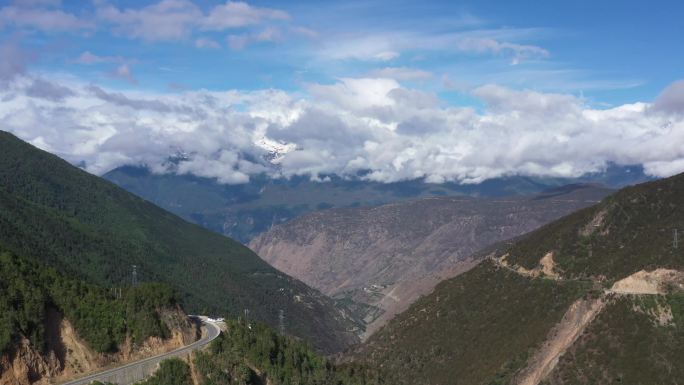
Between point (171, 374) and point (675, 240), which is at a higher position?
point (675, 240)

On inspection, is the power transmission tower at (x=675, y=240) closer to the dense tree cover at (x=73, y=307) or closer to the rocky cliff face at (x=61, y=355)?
the rocky cliff face at (x=61, y=355)

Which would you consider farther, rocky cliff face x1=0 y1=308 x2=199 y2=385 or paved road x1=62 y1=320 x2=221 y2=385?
paved road x1=62 y1=320 x2=221 y2=385

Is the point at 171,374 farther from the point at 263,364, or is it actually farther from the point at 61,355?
the point at 263,364

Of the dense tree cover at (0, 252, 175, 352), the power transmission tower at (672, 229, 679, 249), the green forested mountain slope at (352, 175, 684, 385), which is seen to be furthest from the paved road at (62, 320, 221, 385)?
the power transmission tower at (672, 229, 679, 249)

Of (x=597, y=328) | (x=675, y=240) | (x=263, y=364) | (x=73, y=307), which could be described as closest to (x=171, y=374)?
(x=73, y=307)

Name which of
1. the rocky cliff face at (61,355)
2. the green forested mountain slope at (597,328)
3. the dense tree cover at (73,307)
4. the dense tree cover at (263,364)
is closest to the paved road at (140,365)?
the rocky cliff face at (61,355)

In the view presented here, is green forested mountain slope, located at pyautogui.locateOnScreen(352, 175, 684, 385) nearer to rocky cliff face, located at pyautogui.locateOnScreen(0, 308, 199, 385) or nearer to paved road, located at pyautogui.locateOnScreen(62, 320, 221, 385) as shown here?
paved road, located at pyautogui.locateOnScreen(62, 320, 221, 385)

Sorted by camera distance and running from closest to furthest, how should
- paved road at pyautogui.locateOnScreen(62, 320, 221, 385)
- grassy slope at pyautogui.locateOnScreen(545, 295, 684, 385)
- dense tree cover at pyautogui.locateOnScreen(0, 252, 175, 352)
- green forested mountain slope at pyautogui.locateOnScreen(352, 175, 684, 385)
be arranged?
1. dense tree cover at pyautogui.locateOnScreen(0, 252, 175, 352)
2. paved road at pyautogui.locateOnScreen(62, 320, 221, 385)
3. grassy slope at pyautogui.locateOnScreen(545, 295, 684, 385)
4. green forested mountain slope at pyautogui.locateOnScreen(352, 175, 684, 385)
